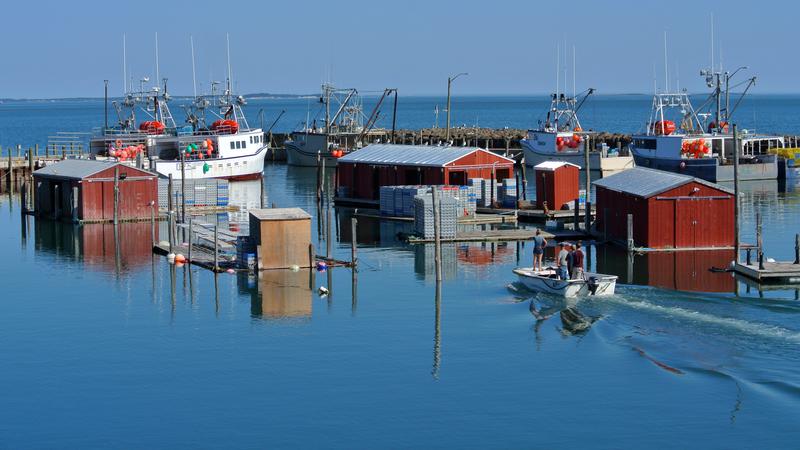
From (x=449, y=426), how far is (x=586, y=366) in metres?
5.68

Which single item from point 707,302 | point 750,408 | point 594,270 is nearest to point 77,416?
point 750,408

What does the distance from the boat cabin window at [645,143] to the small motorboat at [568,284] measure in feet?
165

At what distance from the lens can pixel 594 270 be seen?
1807 inches

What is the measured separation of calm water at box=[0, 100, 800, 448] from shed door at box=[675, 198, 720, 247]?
1.39 meters

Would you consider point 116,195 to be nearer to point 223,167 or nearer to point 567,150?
point 223,167

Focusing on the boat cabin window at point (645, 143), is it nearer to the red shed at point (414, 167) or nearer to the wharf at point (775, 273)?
the red shed at point (414, 167)

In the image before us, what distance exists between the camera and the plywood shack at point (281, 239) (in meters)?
44.1

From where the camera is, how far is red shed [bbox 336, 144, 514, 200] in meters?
64.9

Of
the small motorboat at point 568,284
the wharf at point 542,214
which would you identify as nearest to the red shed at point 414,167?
the wharf at point 542,214

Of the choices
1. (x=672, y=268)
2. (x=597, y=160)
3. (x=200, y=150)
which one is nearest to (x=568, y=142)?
(x=597, y=160)

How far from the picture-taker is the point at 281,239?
44.3m

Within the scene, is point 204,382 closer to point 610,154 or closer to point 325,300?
point 325,300

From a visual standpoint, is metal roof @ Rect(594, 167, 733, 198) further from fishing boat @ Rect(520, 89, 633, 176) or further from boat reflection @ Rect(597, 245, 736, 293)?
fishing boat @ Rect(520, 89, 633, 176)

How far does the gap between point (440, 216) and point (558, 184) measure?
422 inches
